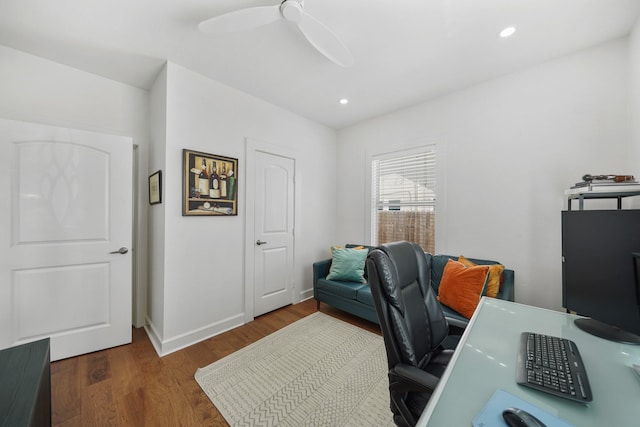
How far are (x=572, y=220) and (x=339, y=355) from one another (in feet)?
6.25

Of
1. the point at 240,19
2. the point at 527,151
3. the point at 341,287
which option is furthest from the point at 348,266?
the point at 240,19

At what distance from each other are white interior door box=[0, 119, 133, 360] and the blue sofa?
2.02 metres

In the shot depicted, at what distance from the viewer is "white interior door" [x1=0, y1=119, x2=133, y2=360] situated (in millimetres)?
1905

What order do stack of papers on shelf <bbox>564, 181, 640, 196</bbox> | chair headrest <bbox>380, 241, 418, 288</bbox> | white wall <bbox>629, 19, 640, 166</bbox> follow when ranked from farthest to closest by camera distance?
1. white wall <bbox>629, 19, 640, 166</bbox>
2. stack of papers on shelf <bbox>564, 181, 640, 196</bbox>
3. chair headrest <bbox>380, 241, 418, 288</bbox>

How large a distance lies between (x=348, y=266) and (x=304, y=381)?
1.38 m

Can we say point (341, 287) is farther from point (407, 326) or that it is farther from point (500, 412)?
point (500, 412)

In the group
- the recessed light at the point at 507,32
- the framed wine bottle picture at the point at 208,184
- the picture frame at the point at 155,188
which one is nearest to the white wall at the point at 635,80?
the recessed light at the point at 507,32

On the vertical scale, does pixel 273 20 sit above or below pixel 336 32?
below

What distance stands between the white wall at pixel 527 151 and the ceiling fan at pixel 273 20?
1.82m

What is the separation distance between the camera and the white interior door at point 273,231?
2920mm

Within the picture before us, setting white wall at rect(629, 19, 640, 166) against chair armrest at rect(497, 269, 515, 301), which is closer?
white wall at rect(629, 19, 640, 166)

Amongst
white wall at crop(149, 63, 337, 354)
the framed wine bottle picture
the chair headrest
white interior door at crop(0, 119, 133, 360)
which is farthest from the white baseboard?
the chair headrest

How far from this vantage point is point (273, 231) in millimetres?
3084

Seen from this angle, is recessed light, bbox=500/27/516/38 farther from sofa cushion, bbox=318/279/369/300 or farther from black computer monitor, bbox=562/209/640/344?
sofa cushion, bbox=318/279/369/300
